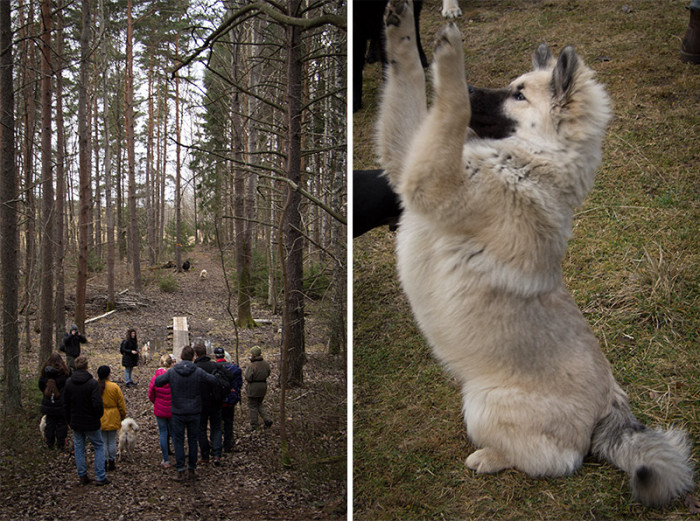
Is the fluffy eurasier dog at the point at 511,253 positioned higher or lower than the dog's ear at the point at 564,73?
lower

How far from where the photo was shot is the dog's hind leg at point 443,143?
1668mm

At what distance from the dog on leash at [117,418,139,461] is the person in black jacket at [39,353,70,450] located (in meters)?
0.37

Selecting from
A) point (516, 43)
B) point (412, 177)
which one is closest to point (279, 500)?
point (412, 177)

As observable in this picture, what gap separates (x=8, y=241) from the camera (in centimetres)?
483

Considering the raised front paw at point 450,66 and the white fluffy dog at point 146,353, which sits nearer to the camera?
the raised front paw at point 450,66

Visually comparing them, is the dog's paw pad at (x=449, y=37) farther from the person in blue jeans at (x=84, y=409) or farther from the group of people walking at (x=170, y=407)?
the person in blue jeans at (x=84, y=409)

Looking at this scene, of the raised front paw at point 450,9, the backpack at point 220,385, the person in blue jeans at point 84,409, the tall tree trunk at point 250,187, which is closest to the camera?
the person in blue jeans at point 84,409

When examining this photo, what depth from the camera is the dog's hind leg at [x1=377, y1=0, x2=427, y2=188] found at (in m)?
1.83

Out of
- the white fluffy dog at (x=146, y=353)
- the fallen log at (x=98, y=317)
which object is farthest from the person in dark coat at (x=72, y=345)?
the fallen log at (x=98, y=317)

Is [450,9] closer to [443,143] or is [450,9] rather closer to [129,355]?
[443,143]

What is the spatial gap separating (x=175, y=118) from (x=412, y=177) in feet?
14.0

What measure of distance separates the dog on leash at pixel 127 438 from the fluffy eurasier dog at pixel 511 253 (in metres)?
2.66

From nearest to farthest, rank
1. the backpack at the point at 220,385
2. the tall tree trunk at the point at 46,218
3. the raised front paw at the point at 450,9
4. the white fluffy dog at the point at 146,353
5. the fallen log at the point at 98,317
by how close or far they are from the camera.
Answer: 1. the raised front paw at the point at 450,9
2. the backpack at the point at 220,385
3. the white fluffy dog at the point at 146,353
4. the tall tree trunk at the point at 46,218
5. the fallen log at the point at 98,317

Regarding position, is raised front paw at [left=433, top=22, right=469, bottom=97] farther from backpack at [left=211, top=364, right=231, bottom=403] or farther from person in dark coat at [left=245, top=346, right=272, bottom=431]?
backpack at [left=211, top=364, right=231, bottom=403]
